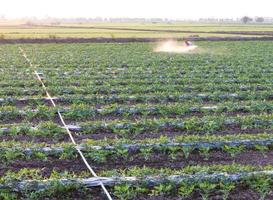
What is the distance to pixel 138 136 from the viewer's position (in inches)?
363

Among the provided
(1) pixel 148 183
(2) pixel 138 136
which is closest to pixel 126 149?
(2) pixel 138 136

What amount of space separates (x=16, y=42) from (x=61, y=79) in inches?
832

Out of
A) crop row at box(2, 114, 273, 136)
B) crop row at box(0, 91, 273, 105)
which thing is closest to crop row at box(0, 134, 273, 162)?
crop row at box(2, 114, 273, 136)

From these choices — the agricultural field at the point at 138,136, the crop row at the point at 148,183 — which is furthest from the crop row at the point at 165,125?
the crop row at the point at 148,183

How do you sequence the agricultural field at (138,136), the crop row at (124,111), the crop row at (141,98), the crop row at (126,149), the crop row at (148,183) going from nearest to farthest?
the crop row at (148,183) → the agricultural field at (138,136) → the crop row at (126,149) → the crop row at (124,111) → the crop row at (141,98)

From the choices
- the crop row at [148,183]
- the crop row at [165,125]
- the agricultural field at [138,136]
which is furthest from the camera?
the crop row at [165,125]

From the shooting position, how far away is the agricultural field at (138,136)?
6594 millimetres

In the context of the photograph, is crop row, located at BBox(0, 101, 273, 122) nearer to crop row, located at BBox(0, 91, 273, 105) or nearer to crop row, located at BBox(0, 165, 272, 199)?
crop row, located at BBox(0, 91, 273, 105)

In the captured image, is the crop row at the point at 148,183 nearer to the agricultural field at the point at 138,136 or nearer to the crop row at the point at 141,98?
the agricultural field at the point at 138,136

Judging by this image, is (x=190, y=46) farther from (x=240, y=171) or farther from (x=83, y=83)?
(x=240, y=171)

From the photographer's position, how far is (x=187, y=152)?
8.08m

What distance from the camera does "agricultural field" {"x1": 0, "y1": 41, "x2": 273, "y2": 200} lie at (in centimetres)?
659

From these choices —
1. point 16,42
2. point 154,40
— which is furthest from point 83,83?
point 154,40

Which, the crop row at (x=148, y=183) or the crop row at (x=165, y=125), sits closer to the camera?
the crop row at (x=148, y=183)
